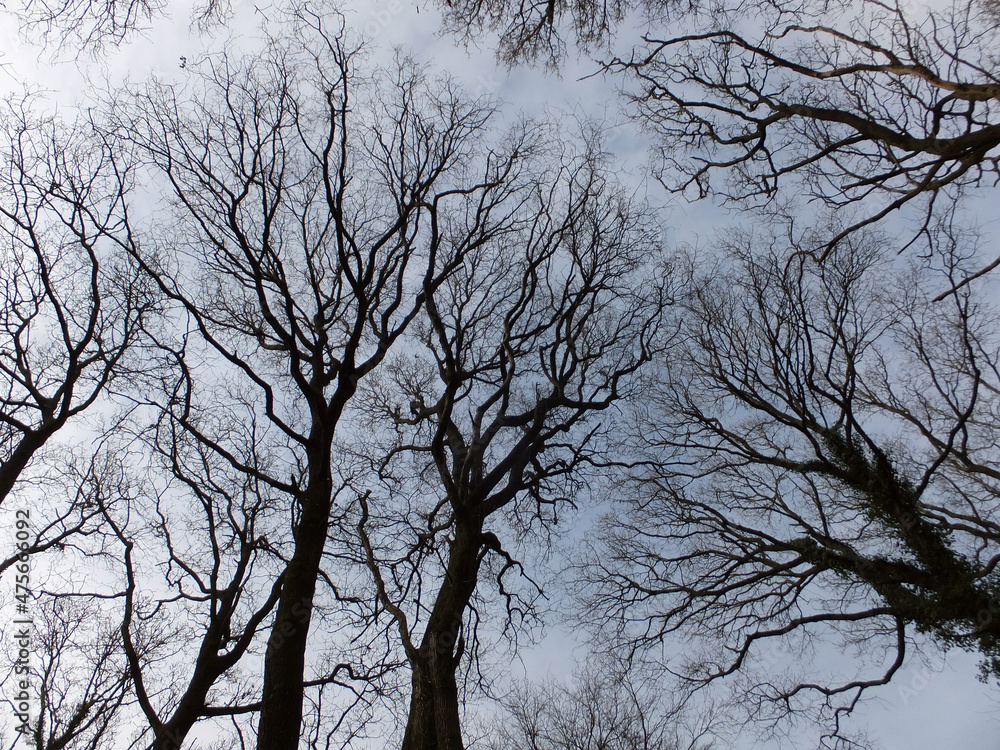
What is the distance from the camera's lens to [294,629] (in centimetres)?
527

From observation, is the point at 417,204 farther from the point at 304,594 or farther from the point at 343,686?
the point at 343,686

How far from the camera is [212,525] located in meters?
8.78

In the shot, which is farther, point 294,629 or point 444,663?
point 444,663

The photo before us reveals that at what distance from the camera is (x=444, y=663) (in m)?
6.66

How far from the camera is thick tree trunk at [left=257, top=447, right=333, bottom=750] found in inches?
190

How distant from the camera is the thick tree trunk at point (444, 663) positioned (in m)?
6.26

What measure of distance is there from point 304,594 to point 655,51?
241 inches

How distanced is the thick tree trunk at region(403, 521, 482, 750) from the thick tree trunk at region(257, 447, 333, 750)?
1747 millimetres

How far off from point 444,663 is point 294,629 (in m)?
2.10

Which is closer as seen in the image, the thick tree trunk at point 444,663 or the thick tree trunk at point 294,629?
the thick tree trunk at point 294,629

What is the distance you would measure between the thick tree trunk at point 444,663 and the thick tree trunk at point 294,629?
1.75 meters

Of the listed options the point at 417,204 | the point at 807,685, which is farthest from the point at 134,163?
the point at 807,685

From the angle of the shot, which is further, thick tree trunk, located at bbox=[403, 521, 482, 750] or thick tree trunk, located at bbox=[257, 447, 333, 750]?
thick tree trunk, located at bbox=[403, 521, 482, 750]

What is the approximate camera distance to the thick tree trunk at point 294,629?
190 inches
